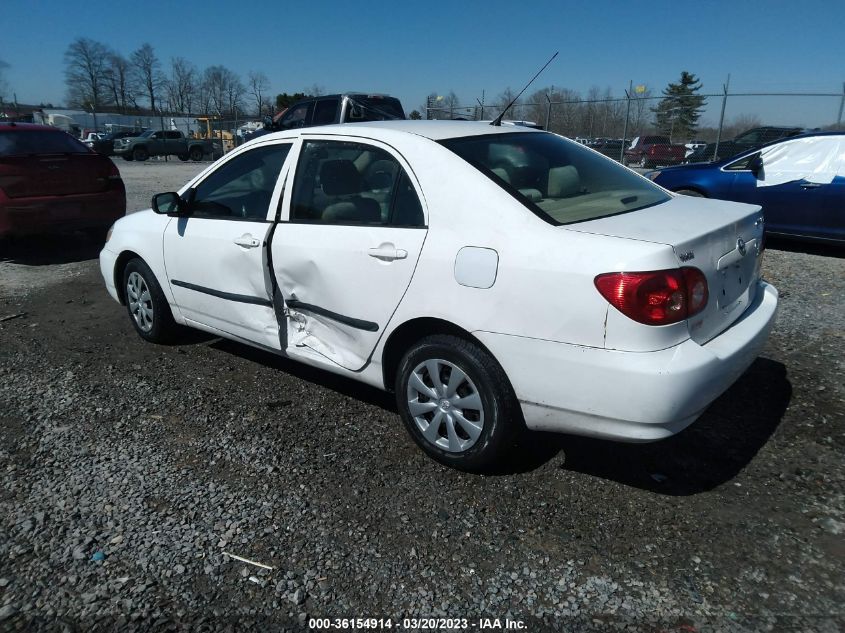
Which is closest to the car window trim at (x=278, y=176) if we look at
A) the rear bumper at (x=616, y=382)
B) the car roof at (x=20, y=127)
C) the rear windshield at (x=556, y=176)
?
the rear windshield at (x=556, y=176)

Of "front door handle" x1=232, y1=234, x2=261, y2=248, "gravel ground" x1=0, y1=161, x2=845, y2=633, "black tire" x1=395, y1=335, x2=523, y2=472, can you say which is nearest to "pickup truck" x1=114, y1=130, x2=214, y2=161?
"gravel ground" x1=0, y1=161, x2=845, y2=633

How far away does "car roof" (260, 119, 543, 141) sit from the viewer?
336 centimetres

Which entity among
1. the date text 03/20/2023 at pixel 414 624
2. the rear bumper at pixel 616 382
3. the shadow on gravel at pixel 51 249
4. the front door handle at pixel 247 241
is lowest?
the date text 03/20/2023 at pixel 414 624

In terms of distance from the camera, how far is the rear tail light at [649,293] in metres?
2.45

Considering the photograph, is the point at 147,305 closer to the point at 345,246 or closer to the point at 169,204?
the point at 169,204

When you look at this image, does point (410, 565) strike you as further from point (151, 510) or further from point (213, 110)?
point (213, 110)

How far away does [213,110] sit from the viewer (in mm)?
70062

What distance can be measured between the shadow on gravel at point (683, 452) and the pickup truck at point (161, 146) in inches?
1315

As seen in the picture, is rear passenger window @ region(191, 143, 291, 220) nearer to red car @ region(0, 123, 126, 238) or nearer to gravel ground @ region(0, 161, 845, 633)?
gravel ground @ region(0, 161, 845, 633)

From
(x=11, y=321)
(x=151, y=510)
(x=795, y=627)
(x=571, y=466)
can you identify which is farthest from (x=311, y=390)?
(x=11, y=321)

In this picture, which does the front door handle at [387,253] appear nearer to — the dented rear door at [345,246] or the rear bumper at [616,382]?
the dented rear door at [345,246]

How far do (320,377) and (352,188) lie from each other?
4.60ft

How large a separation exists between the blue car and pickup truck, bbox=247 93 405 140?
6765 mm

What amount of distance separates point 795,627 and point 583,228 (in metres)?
1.62
